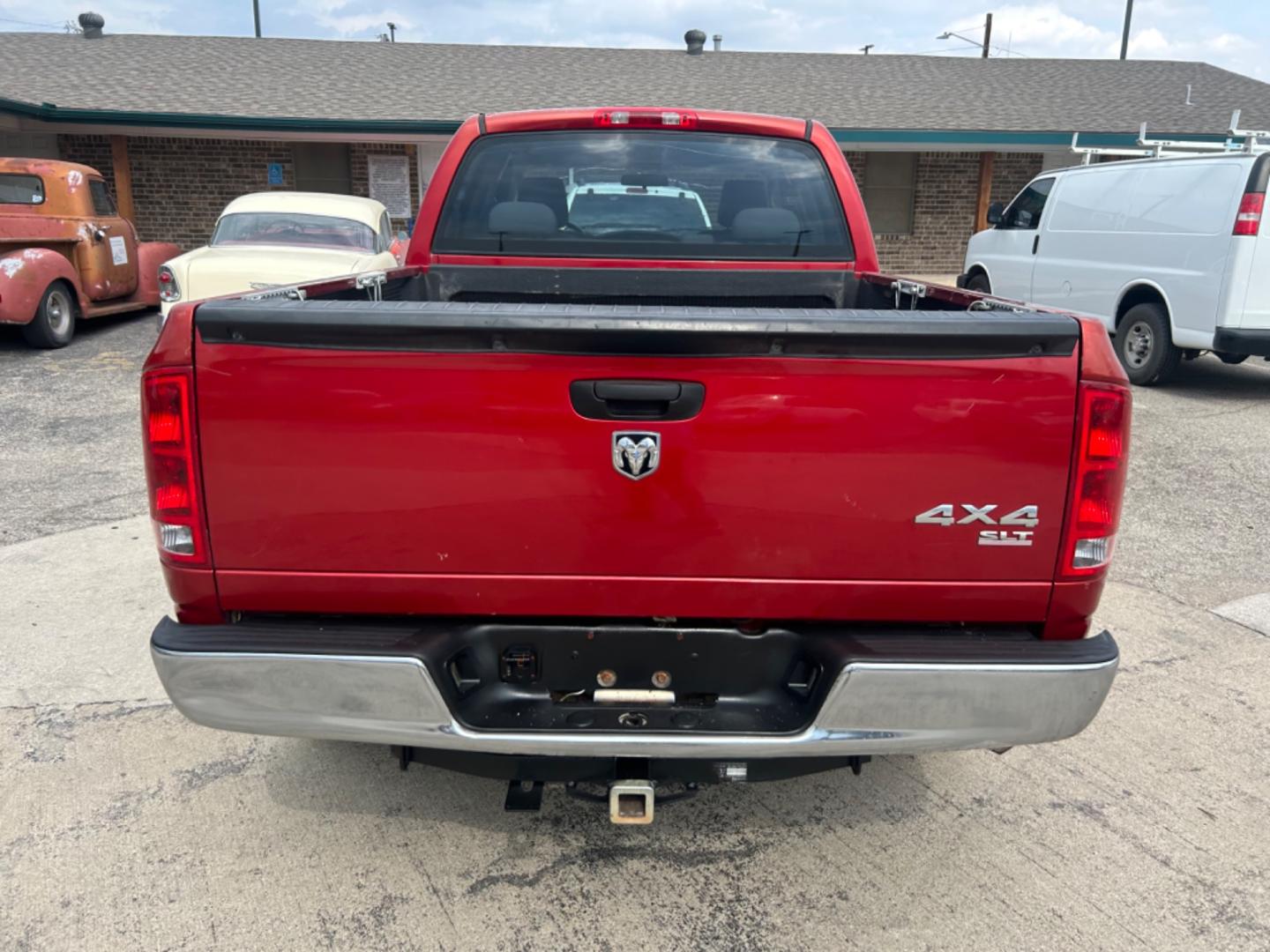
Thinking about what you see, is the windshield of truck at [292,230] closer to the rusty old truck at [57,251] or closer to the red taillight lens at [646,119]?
the rusty old truck at [57,251]

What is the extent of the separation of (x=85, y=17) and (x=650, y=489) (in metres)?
24.2

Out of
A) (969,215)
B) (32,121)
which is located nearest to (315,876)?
(32,121)

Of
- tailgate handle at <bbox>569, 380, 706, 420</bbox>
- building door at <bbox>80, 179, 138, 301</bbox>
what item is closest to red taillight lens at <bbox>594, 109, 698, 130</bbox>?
tailgate handle at <bbox>569, 380, 706, 420</bbox>

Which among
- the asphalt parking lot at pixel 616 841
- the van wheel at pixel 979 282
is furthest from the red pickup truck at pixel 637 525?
the van wheel at pixel 979 282

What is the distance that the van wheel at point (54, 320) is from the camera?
35.3 ft

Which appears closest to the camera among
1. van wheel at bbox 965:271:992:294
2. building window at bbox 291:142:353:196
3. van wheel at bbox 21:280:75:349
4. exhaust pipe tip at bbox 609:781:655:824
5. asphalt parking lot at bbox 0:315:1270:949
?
exhaust pipe tip at bbox 609:781:655:824

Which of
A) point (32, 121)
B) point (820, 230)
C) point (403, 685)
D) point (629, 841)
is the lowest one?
point (629, 841)

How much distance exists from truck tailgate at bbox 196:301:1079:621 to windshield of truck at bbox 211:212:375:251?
890cm

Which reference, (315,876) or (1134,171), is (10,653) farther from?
(1134,171)

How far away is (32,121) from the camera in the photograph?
16250 mm

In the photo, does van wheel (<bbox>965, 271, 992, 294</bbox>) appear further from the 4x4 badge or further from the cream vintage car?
the 4x4 badge

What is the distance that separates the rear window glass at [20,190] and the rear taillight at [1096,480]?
40.9 feet

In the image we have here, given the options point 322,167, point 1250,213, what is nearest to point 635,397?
point 1250,213

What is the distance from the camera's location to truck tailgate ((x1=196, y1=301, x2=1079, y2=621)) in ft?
6.88
